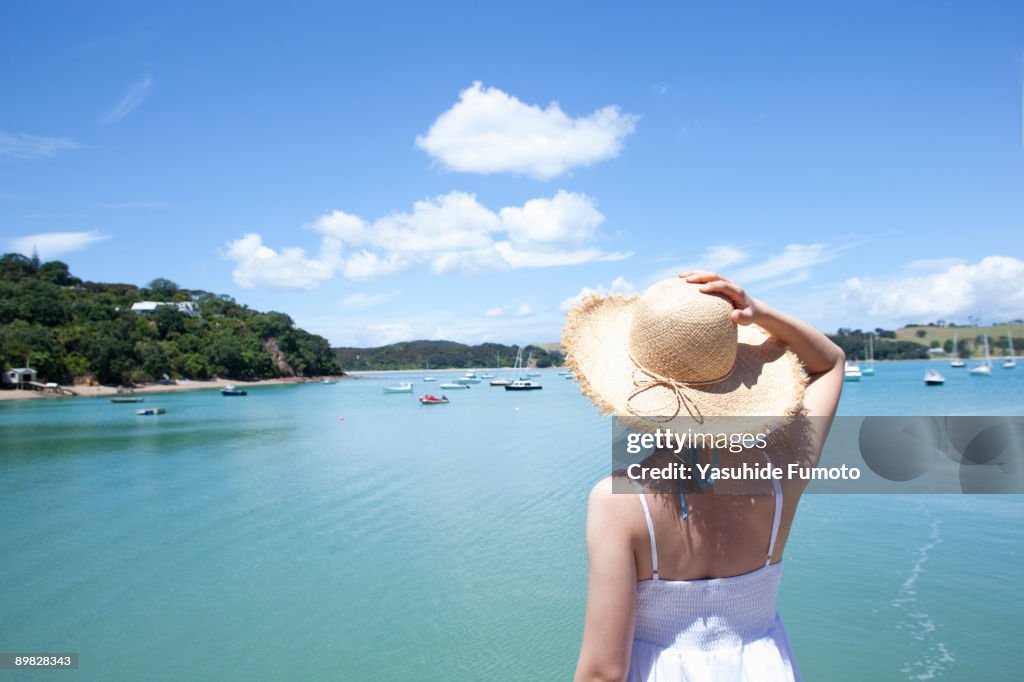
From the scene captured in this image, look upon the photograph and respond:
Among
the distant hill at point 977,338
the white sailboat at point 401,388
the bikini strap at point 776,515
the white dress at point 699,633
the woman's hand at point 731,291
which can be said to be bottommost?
the white sailboat at point 401,388

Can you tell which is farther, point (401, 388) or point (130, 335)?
point (401, 388)

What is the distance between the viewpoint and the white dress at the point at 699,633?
4.58ft

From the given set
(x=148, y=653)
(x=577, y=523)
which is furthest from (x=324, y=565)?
(x=577, y=523)

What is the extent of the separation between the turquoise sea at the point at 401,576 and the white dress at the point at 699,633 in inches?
21.2

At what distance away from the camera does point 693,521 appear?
4.50 feet

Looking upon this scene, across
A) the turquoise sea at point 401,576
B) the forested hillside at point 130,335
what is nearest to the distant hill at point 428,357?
the forested hillside at point 130,335

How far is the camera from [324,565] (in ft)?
34.0

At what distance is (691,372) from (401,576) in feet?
30.3

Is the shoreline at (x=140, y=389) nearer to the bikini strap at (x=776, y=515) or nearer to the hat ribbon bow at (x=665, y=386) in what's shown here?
the hat ribbon bow at (x=665, y=386)

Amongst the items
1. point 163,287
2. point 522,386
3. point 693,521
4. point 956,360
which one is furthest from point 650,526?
point 163,287

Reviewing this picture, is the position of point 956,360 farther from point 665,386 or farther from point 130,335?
point 665,386

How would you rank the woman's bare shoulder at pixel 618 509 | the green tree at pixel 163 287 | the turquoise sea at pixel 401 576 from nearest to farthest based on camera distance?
the woman's bare shoulder at pixel 618 509, the turquoise sea at pixel 401 576, the green tree at pixel 163 287

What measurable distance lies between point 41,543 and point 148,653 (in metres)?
6.85

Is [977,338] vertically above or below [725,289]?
above
